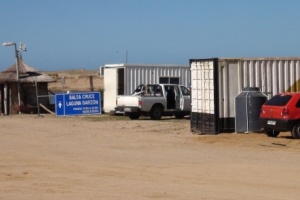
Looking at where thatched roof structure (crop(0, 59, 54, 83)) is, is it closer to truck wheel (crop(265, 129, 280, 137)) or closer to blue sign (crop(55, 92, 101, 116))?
blue sign (crop(55, 92, 101, 116))

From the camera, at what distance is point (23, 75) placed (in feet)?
133

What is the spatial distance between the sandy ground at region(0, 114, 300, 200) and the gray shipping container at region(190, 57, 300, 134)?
32.0 inches

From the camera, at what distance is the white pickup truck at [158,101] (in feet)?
110

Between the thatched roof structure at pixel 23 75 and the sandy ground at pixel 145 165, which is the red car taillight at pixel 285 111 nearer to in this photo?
the sandy ground at pixel 145 165

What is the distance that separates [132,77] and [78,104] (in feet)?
10.2

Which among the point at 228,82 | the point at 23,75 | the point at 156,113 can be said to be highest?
the point at 23,75

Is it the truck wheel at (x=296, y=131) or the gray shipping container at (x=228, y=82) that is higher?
the gray shipping container at (x=228, y=82)

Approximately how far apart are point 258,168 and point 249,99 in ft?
26.9

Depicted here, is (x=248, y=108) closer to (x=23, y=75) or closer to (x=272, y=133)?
(x=272, y=133)

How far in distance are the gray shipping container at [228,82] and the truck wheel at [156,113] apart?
835 centimetres

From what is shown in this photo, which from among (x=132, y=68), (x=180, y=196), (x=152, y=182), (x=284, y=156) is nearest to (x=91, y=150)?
(x=284, y=156)

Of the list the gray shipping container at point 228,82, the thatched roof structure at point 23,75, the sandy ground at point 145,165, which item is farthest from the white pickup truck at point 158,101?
the gray shipping container at point 228,82

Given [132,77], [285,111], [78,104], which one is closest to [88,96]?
[78,104]

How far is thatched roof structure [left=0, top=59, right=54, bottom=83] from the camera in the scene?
4009 cm
